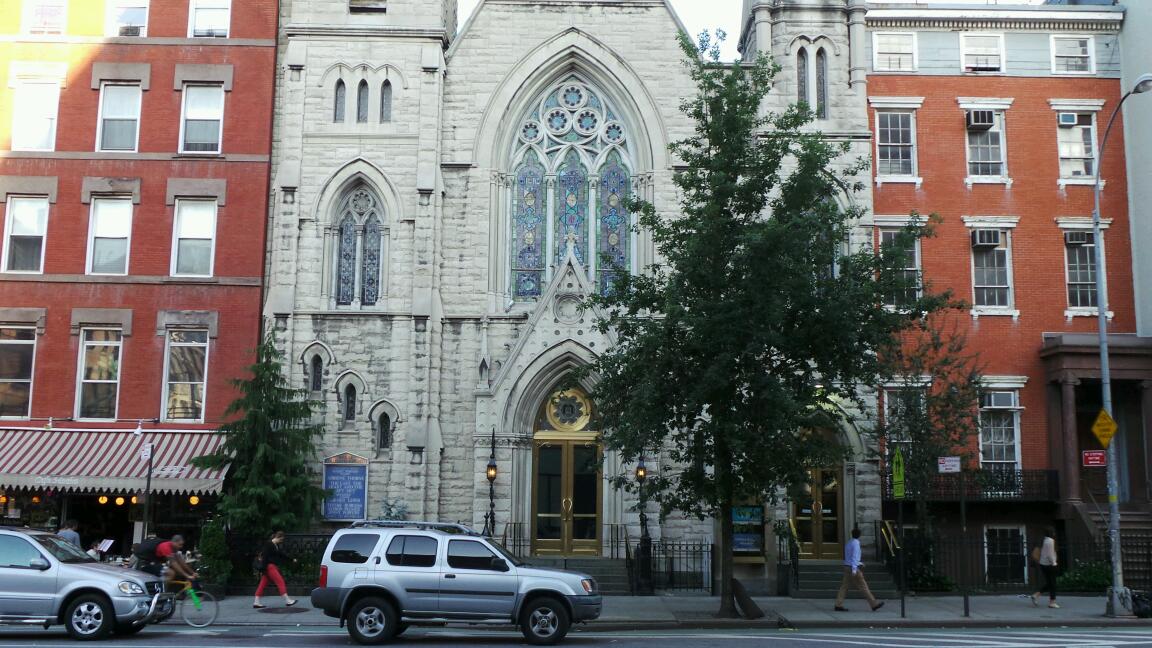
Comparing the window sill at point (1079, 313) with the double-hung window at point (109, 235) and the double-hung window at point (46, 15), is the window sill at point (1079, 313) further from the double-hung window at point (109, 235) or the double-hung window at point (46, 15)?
the double-hung window at point (46, 15)

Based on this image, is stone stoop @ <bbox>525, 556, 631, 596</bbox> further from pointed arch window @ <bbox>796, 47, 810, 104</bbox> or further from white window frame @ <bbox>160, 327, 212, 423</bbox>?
pointed arch window @ <bbox>796, 47, 810, 104</bbox>

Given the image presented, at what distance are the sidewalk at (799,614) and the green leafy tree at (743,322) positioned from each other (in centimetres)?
111

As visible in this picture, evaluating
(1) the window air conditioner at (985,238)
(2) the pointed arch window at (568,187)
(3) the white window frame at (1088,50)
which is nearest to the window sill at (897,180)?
(1) the window air conditioner at (985,238)

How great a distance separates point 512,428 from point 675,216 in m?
6.78

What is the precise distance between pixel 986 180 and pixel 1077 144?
2.81m

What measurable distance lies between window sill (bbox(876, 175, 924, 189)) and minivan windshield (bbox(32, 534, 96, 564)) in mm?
20638

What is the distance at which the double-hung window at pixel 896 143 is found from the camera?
93.5ft

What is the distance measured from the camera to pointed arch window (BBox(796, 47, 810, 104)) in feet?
91.4

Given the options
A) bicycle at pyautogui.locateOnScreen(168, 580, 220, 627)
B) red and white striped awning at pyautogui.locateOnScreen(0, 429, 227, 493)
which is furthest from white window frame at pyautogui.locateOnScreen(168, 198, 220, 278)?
bicycle at pyautogui.locateOnScreen(168, 580, 220, 627)

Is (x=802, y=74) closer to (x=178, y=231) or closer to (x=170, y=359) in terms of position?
(x=178, y=231)

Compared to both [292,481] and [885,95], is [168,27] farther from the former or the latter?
[885,95]

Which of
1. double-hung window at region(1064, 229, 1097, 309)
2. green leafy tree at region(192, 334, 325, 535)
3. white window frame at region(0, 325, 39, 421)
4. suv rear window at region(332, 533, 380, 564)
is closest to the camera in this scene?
Answer: suv rear window at region(332, 533, 380, 564)

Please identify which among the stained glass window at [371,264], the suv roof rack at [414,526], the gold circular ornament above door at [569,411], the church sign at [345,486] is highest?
the stained glass window at [371,264]

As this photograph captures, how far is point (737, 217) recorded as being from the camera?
2098 centimetres
